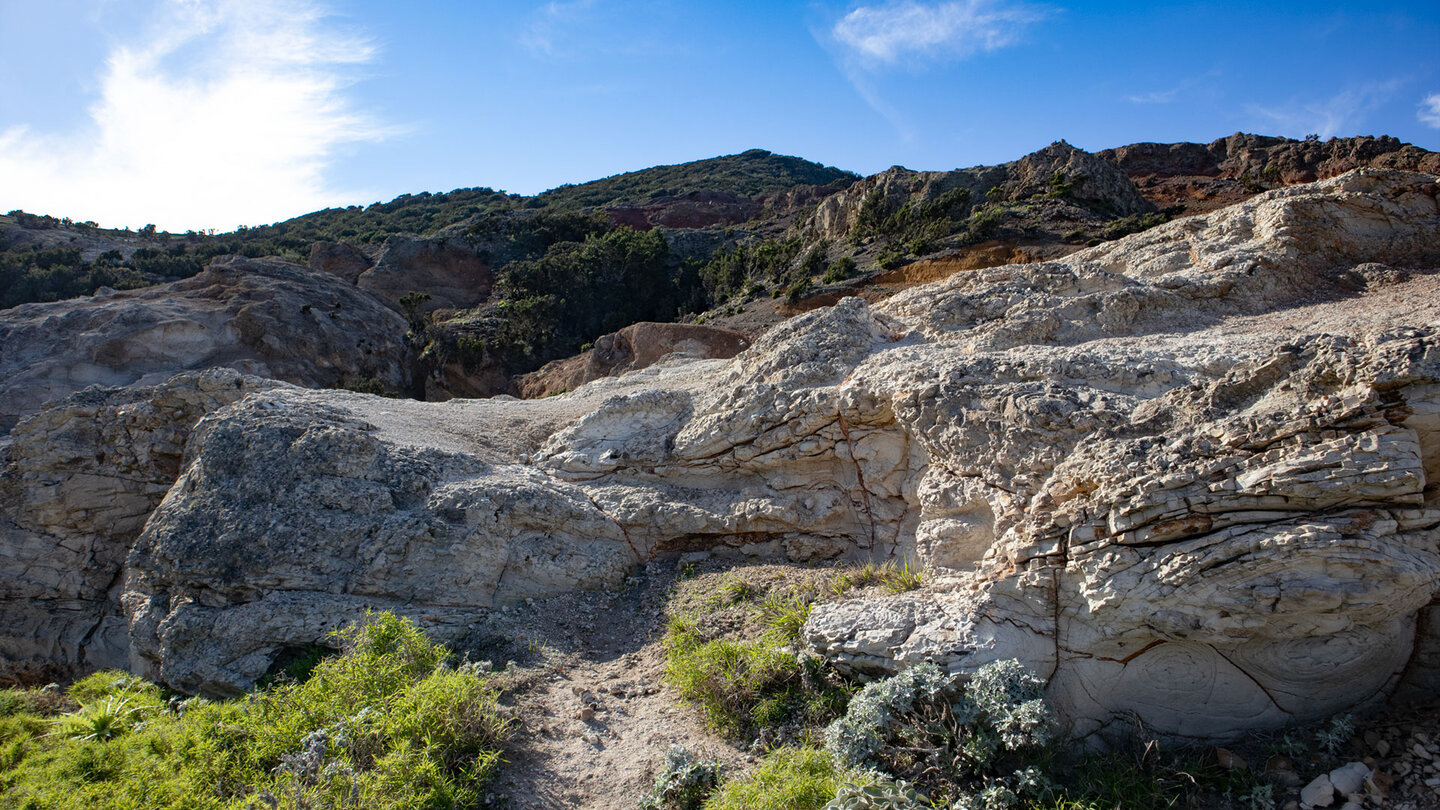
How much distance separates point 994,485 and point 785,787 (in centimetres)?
339

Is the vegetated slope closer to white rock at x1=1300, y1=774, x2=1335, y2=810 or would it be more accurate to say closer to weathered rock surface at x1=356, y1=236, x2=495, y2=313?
weathered rock surface at x1=356, y1=236, x2=495, y2=313

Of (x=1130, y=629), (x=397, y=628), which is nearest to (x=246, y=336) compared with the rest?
(x=397, y=628)

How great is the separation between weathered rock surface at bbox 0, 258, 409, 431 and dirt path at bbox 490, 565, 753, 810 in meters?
20.9

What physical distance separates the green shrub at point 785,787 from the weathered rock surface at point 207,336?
78.9ft

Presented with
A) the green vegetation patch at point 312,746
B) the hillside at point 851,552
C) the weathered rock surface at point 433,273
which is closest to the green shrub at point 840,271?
the hillside at point 851,552

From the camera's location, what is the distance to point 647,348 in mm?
18938

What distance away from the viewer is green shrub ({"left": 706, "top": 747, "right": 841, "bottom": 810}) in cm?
488

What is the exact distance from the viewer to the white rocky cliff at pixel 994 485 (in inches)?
190

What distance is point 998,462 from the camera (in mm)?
6738

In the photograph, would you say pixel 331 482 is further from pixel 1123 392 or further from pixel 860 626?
pixel 1123 392

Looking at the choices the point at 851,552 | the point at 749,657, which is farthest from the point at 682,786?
the point at 851,552

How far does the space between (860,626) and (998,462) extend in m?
2.09

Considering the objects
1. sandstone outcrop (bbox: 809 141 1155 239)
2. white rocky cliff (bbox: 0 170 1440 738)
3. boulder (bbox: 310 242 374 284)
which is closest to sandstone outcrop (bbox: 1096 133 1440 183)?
sandstone outcrop (bbox: 809 141 1155 239)

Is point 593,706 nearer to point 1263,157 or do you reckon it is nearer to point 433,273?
point 433,273
